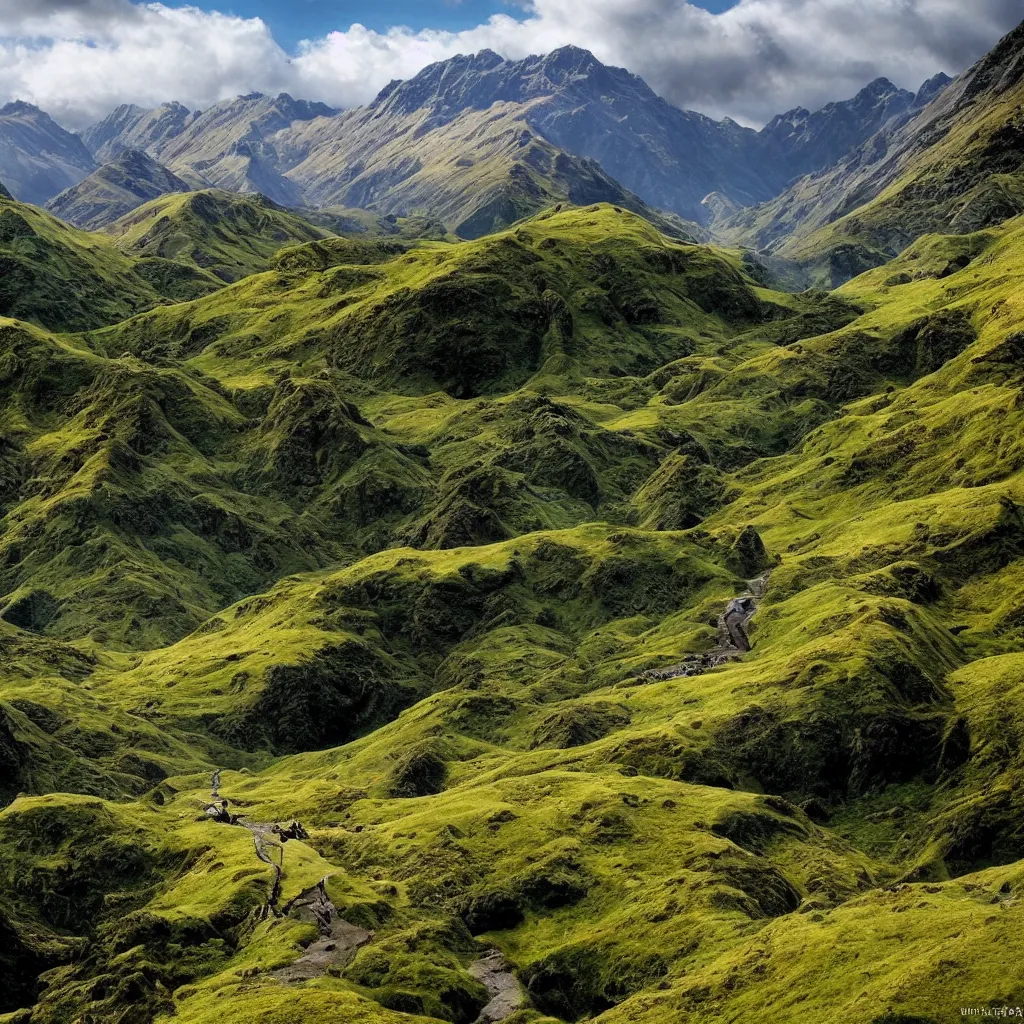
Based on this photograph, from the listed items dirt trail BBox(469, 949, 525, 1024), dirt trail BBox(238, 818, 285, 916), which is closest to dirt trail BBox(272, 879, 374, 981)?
dirt trail BBox(238, 818, 285, 916)

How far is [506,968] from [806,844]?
47898mm

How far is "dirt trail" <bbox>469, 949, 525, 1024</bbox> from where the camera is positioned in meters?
125

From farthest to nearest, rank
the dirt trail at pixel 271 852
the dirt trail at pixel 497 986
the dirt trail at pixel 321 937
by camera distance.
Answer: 1. the dirt trail at pixel 271 852
2. the dirt trail at pixel 497 986
3. the dirt trail at pixel 321 937

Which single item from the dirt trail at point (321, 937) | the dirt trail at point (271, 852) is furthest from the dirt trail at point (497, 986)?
the dirt trail at point (271, 852)

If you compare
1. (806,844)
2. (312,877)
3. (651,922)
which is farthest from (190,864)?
(806,844)

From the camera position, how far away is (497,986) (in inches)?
5212

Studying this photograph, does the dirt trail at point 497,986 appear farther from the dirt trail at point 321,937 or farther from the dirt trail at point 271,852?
the dirt trail at point 271,852

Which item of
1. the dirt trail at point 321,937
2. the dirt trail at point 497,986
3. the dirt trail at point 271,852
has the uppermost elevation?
the dirt trail at point 271,852

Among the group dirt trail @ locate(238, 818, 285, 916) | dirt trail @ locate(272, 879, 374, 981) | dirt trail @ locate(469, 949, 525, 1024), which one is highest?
dirt trail @ locate(238, 818, 285, 916)

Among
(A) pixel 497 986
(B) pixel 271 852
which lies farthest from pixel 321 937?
(B) pixel 271 852

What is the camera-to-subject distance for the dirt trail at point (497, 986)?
411ft

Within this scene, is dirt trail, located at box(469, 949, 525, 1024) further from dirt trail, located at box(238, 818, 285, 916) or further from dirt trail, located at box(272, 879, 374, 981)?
dirt trail, located at box(238, 818, 285, 916)

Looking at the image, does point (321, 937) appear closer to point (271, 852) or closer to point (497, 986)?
point (497, 986)

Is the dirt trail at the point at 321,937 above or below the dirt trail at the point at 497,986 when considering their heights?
above
